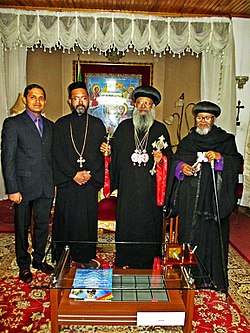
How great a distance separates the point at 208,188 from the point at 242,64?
3.65 m

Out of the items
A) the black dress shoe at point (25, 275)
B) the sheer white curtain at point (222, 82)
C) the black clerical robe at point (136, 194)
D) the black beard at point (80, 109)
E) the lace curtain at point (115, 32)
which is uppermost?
the lace curtain at point (115, 32)

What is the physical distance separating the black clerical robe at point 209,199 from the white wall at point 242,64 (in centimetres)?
321

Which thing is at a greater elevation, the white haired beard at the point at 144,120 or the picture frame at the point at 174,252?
the white haired beard at the point at 144,120

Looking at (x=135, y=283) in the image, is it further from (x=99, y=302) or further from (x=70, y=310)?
(x=70, y=310)

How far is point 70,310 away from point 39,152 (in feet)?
4.46

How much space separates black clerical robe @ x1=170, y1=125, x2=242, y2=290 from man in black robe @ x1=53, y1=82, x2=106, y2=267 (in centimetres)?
84

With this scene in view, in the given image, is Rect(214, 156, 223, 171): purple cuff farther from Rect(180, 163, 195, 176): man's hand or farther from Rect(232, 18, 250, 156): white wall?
Rect(232, 18, 250, 156): white wall

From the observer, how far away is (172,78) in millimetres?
7371

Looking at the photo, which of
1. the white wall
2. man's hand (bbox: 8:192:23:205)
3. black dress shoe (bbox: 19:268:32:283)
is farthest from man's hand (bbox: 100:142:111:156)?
the white wall

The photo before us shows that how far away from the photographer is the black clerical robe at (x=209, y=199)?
2.87 m

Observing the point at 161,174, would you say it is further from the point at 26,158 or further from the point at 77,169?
the point at 26,158

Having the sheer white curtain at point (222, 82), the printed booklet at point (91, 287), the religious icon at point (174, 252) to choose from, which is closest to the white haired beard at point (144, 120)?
the religious icon at point (174, 252)

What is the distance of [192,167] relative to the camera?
2.88 meters

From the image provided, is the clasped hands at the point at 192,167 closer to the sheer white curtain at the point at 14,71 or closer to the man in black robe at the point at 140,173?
the man in black robe at the point at 140,173
